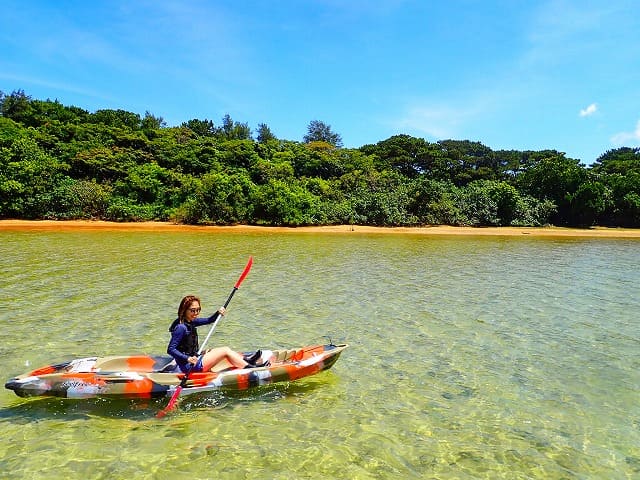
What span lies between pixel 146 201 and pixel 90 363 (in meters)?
36.4

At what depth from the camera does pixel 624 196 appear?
159 feet

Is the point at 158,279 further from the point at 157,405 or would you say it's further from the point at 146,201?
the point at 146,201

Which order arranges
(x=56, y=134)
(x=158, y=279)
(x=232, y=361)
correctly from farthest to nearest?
(x=56, y=134), (x=158, y=279), (x=232, y=361)

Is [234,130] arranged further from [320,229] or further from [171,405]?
[171,405]

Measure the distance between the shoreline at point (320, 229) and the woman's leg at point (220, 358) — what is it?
28.7m

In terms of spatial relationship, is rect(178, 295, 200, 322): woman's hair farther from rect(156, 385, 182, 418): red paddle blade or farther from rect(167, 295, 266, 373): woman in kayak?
rect(156, 385, 182, 418): red paddle blade

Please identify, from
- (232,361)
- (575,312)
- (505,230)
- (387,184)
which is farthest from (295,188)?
(232,361)

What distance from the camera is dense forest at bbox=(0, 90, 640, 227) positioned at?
3809 cm

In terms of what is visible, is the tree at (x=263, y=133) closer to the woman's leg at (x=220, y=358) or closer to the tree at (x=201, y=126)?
the tree at (x=201, y=126)

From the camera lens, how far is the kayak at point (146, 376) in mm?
6461

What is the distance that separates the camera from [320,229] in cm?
3934

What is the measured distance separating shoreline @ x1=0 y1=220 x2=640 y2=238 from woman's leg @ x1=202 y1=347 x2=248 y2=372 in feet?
94.1

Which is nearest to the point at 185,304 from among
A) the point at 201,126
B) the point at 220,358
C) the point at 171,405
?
the point at 220,358

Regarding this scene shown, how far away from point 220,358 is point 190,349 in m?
0.50
